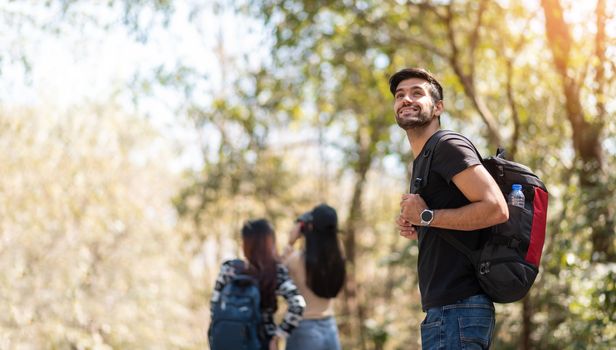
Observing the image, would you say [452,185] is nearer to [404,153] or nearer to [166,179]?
[404,153]

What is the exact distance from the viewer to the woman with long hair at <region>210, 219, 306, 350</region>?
5.14 m

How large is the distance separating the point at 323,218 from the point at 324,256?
0.83ft

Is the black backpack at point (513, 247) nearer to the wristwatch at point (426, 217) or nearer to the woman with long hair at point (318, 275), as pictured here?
the wristwatch at point (426, 217)

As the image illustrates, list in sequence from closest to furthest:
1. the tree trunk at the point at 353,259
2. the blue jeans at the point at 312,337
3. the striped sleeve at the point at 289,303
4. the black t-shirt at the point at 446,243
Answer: the black t-shirt at the point at 446,243 < the striped sleeve at the point at 289,303 < the blue jeans at the point at 312,337 < the tree trunk at the point at 353,259

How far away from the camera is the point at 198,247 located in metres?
19.1

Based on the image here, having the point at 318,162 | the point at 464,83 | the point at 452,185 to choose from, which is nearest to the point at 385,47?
the point at 464,83

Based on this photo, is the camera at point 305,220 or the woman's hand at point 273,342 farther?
the camera at point 305,220

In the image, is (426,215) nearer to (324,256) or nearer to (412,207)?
(412,207)

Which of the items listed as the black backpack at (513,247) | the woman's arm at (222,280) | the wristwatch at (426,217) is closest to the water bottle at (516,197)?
the black backpack at (513,247)

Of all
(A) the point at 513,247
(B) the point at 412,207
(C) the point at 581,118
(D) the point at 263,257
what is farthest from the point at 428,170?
(C) the point at 581,118

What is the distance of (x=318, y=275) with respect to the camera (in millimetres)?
5469

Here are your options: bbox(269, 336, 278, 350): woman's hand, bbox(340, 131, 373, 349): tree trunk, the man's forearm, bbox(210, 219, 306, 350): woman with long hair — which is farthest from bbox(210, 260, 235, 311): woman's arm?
bbox(340, 131, 373, 349): tree trunk

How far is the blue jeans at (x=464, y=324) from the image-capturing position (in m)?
3.04

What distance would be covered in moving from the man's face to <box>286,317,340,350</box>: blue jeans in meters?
2.54
